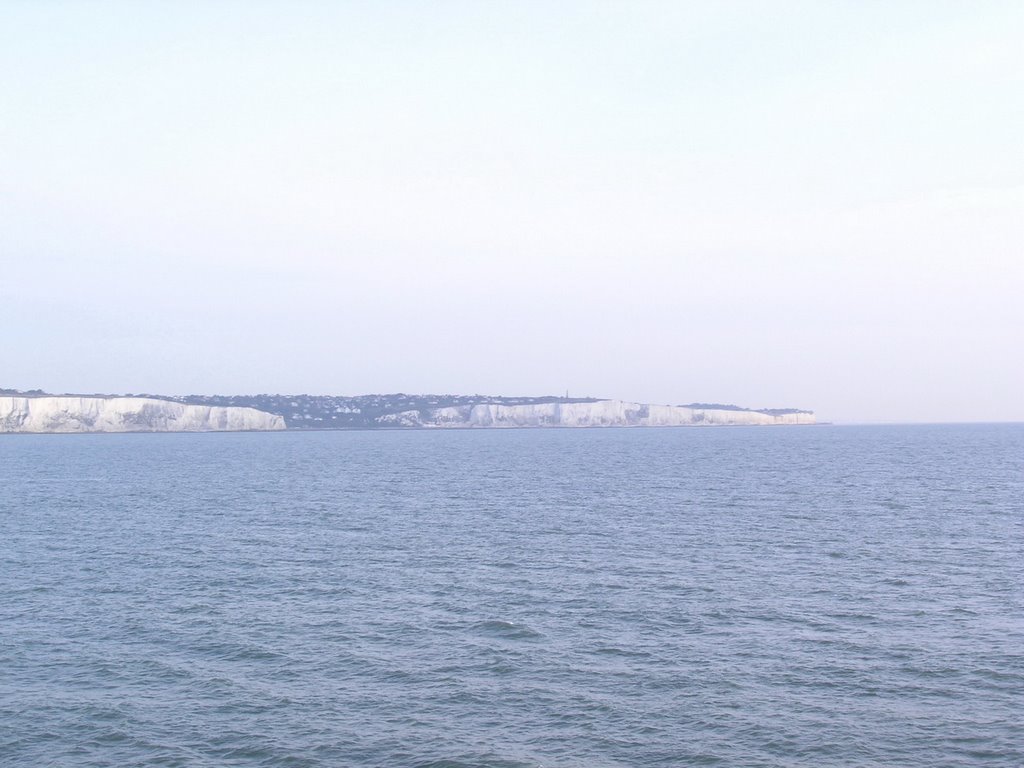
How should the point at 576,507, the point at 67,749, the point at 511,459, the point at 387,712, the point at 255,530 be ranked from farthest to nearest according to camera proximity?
the point at 511,459
the point at 576,507
the point at 255,530
the point at 387,712
the point at 67,749

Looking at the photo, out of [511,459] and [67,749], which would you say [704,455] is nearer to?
[511,459]

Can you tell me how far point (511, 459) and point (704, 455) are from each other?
27169 mm

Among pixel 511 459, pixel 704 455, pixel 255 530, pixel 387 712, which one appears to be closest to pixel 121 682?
pixel 387 712

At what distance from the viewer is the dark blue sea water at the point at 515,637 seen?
1994 cm

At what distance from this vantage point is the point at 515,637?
89.1 feet

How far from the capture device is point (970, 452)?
123 meters

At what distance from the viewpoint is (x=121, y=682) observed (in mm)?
23625

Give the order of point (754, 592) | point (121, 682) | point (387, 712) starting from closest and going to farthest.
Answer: point (387, 712)
point (121, 682)
point (754, 592)

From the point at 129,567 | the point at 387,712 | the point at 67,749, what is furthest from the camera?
the point at 129,567

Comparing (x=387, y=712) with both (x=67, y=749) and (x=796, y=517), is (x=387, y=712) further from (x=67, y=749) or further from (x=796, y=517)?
(x=796, y=517)

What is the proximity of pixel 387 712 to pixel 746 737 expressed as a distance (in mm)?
8369


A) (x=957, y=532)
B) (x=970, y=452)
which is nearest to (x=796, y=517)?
(x=957, y=532)

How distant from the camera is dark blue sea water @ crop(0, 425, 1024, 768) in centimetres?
1994

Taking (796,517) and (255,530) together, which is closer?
(255,530)
